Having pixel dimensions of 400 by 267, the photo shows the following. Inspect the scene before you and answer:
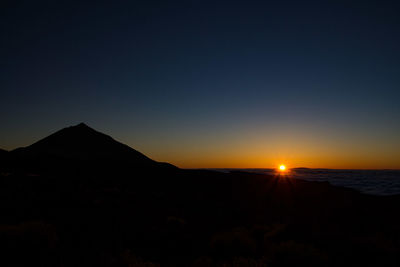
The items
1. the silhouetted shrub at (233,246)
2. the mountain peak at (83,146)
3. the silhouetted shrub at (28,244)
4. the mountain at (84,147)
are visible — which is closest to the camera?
the silhouetted shrub at (28,244)

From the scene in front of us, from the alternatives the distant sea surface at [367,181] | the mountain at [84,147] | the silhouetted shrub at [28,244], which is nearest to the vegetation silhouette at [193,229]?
the silhouetted shrub at [28,244]

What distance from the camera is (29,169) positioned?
23984 mm

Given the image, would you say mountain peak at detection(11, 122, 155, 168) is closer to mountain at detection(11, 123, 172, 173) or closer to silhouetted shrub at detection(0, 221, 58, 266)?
mountain at detection(11, 123, 172, 173)

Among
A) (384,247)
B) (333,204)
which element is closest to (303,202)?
(333,204)

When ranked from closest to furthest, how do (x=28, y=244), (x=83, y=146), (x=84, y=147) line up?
(x=28, y=244) → (x=84, y=147) → (x=83, y=146)

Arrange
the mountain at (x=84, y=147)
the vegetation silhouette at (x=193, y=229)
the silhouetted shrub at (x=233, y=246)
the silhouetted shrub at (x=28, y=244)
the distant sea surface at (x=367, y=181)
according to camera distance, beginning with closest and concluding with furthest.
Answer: the silhouetted shrub at (x=28, y=244) → the vegetation silhouette at (x=193, y=229) → the silhouetted shrub at (x=233, y=246) → the distant sea surface at (x=367, y=181) → the mountain at (x=84, y=147)

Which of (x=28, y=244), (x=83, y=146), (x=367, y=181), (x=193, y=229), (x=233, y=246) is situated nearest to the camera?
(x=28, y=244)

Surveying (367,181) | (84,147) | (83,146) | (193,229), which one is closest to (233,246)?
(193,229)

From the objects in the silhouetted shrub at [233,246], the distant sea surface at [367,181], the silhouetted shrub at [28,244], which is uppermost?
the silhouetted shrub at [28,244]

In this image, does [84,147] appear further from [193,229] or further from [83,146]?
[193,229]

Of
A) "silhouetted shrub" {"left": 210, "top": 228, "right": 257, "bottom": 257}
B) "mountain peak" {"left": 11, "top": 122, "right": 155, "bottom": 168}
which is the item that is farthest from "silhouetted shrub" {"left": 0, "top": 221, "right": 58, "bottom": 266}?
"mountain peak" {"left": 11, "top": 122, "right": 155, "bottom": 168}

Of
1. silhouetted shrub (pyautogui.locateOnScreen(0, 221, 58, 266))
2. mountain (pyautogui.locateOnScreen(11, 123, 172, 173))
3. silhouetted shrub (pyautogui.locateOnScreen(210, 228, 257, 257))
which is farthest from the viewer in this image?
mountain (pyautogui.locateOnScreen(11, 123, 172, 173))

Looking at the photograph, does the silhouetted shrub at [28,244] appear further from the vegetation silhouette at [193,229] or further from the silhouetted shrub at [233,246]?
the silhouetted shrub at [233,246]

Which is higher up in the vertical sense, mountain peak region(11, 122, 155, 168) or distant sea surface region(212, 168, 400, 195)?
mountain peak region(11, 122, 155, 168)
